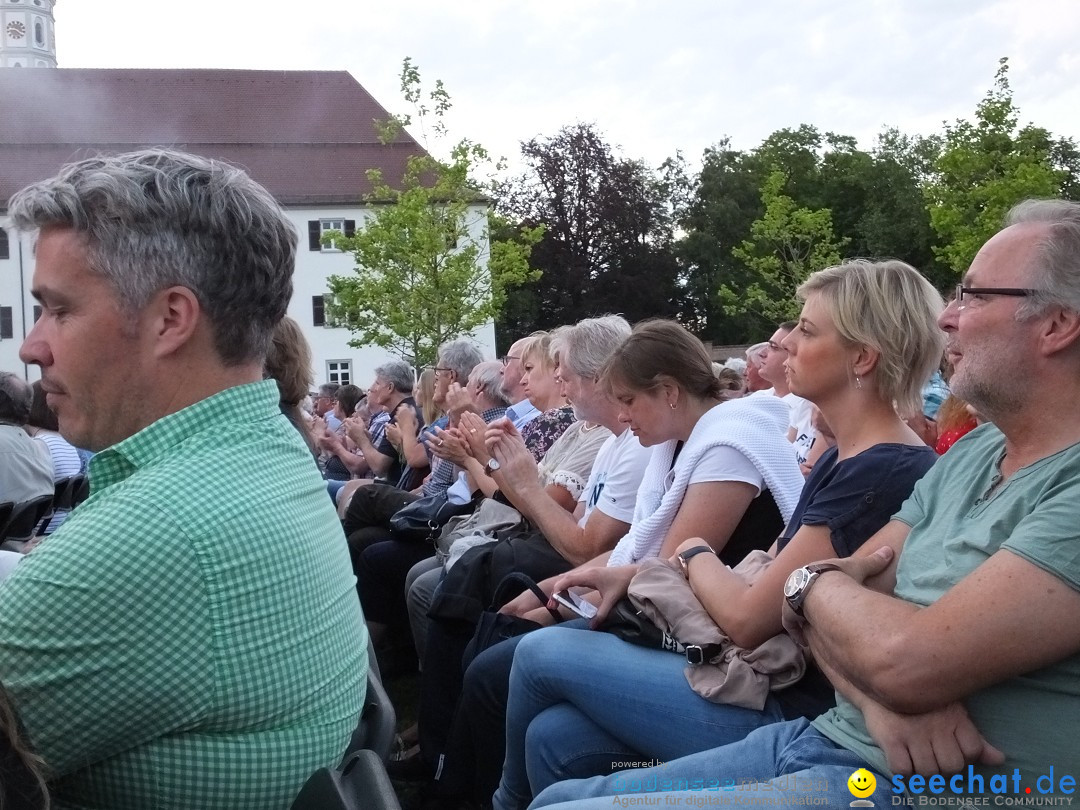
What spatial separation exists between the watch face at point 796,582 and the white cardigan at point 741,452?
3.50 ft

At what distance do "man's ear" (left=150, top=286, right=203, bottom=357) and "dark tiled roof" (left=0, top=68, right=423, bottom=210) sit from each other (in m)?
47.0

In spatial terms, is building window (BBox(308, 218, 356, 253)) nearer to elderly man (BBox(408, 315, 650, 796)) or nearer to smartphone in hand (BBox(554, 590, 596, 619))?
elderly man (BBox(408, 315, 650, 796))

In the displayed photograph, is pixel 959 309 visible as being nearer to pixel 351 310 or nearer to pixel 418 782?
pixel 418 782

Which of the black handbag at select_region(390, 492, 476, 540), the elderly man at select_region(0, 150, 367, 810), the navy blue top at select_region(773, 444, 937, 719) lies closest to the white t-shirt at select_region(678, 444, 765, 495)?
the navy blue top at select_region(773, 444, 937, 719)

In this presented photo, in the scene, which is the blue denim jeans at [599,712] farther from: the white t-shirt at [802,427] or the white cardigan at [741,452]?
the white t-shirt at [802,427]

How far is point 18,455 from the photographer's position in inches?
217

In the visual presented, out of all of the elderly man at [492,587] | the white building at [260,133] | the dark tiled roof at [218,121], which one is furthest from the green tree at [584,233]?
the elderly man at [492,587]

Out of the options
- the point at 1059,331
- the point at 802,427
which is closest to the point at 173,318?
the point at 1059,331

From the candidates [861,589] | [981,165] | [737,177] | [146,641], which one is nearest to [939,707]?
[861,589]

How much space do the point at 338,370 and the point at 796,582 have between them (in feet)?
147

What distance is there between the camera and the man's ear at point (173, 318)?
6.70 ft

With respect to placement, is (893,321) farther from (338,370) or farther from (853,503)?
(338,370)

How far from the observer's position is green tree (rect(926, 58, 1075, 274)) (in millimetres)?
26859

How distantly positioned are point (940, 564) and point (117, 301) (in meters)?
1.75
